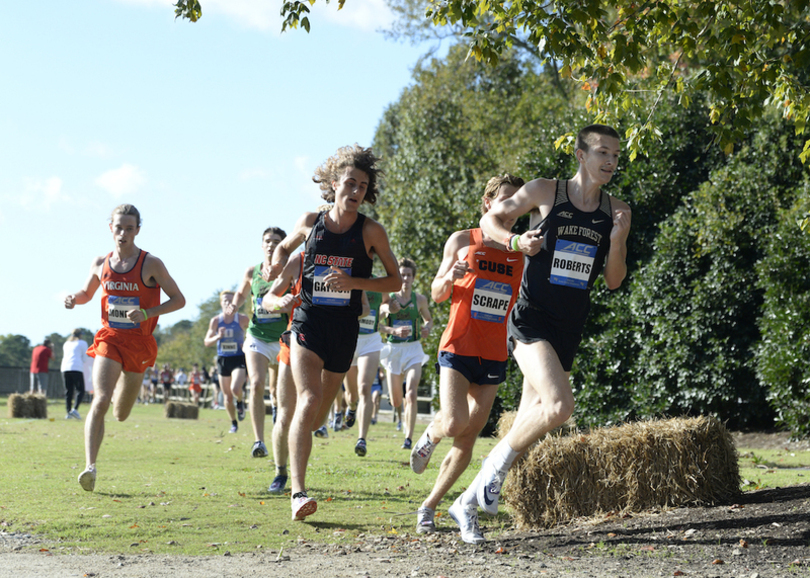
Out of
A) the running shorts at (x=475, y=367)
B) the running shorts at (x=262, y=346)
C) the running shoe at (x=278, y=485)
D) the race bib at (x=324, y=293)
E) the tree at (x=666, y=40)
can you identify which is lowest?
the running shoe at (x=278, y=485)

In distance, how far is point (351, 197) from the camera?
596 centimetres

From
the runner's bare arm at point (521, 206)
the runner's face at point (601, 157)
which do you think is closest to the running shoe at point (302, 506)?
the runner's bare arm at point (521, 206)

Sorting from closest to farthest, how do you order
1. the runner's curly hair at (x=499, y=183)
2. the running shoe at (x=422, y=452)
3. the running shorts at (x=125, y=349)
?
1. the runner's curly hair at (x=499, y=183)
2. the running shoe at (x=422, y=452)
3. the running shorts at (x=125, y=349)

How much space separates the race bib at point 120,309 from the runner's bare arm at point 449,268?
3.08 metres

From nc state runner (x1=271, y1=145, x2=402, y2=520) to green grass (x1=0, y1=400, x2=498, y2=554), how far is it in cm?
62

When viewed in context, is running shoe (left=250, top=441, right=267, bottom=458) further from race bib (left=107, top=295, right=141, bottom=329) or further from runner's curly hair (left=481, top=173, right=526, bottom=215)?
runner's curly hair (left=481, top=173, right=526, bottom=215)

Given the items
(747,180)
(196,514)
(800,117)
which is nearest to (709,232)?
(747,180)

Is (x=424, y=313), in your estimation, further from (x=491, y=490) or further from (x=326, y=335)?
(x=491, y=490)

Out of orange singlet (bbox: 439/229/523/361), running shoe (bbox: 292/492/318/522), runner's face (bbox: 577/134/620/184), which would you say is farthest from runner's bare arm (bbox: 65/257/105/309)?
runner's face (bbox: 577/134/620/184)

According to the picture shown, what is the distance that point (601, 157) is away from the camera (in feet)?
16.6

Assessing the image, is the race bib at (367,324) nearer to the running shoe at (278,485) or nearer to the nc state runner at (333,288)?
the running shoe at (278,485)

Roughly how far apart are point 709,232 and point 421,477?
286 inches

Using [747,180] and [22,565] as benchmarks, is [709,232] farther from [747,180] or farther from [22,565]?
[22,565]

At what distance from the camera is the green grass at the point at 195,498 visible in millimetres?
5387
